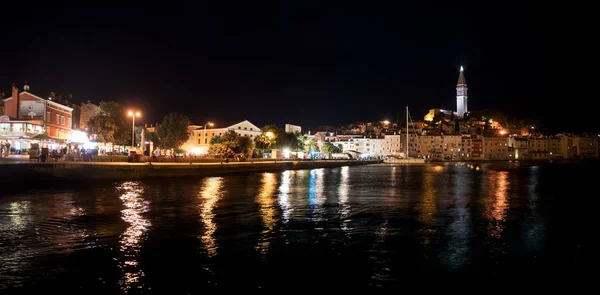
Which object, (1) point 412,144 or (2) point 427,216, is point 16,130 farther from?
(1) point 412,144

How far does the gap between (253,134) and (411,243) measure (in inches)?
3783

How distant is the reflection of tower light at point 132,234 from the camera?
30.5 feet

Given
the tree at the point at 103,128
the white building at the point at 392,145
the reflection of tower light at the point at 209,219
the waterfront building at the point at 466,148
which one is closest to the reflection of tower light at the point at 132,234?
the reflection of tower light at the point at 209,219

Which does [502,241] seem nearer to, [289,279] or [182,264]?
[289,279]

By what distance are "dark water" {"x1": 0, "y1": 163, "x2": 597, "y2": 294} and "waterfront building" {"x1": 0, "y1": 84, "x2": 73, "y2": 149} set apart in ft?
101

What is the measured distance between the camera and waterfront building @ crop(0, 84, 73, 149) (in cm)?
4722

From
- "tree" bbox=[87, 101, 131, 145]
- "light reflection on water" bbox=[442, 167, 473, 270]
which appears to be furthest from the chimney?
"light reflection on water" bbox=[442, 167, 473, 270]

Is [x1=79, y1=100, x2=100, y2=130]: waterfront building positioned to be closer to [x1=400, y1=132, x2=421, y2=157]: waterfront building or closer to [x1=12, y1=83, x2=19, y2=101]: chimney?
[x1=12, y1=83, x2=19, y2=101]: chimney

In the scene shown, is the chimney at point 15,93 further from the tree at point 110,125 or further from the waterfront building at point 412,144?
the waterfront building at point 412,144

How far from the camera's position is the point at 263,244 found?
40.4ft

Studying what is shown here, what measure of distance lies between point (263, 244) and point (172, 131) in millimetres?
67804

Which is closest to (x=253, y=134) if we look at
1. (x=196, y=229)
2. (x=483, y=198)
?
(x=483, y=198)

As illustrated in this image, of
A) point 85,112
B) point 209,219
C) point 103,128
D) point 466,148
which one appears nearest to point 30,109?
point 103,128

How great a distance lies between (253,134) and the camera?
107438mm
